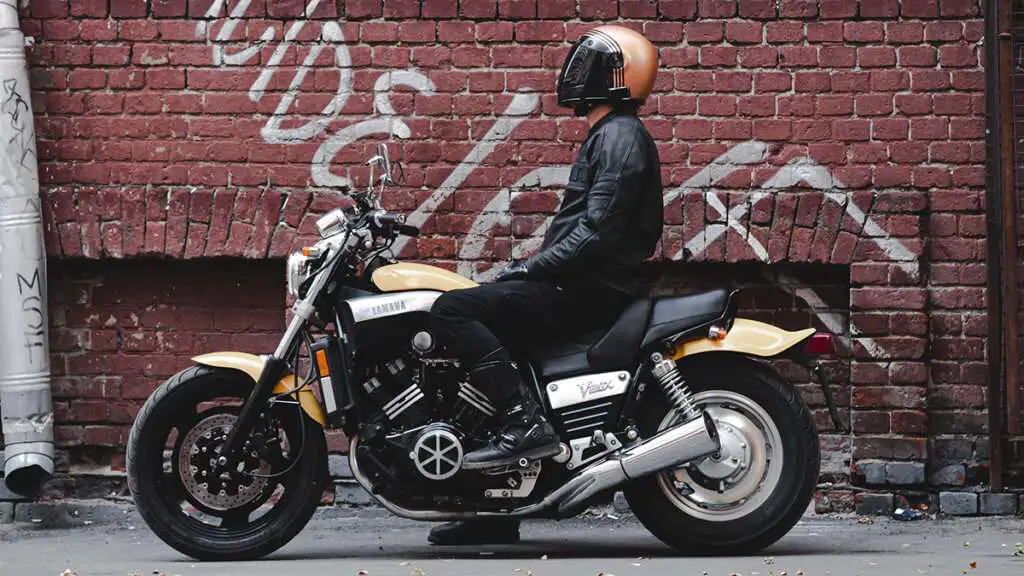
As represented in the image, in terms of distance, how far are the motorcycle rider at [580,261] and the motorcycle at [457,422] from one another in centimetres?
9

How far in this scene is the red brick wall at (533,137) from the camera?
7594 mm

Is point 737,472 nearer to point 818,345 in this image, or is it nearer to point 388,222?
point 818,345

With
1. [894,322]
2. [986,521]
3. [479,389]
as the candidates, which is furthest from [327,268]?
[986,521]

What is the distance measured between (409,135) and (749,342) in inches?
87.0

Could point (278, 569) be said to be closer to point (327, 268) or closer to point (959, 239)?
point (327, 268)

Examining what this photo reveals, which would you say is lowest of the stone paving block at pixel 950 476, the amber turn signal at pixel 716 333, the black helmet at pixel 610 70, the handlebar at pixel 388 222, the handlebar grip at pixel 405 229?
the stone paving block at pixel 950 476

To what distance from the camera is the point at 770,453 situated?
20.5 feet

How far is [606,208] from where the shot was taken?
618 cm

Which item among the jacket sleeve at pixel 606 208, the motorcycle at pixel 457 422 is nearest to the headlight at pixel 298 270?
the motorcycle at pixel 457 422

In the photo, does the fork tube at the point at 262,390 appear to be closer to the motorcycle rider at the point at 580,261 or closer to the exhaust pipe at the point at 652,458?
the motorcycle rider at the point at 580,261

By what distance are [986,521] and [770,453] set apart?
1.69 metres

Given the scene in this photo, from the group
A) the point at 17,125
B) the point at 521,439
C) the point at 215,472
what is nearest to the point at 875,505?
the point at 521,439

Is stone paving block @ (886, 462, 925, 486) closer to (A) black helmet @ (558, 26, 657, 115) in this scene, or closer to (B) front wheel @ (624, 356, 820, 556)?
(B) front wheel @ (624, 356, 820, 556)

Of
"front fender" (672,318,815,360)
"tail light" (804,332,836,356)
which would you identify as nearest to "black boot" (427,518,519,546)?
"front fender" (672,318,815,360)
